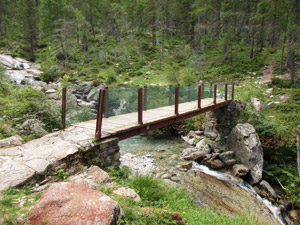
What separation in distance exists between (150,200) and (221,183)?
16.7 ft

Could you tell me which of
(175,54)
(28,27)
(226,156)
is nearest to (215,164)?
(226,156)

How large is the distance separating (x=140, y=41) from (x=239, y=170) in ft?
93.9

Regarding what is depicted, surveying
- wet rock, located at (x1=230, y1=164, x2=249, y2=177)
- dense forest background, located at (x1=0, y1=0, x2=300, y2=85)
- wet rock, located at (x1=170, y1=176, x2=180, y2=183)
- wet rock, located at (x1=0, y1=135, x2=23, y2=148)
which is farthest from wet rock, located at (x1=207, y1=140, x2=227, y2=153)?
wet rock, located at (x1=0, y1=135, x2=23, y2=148)

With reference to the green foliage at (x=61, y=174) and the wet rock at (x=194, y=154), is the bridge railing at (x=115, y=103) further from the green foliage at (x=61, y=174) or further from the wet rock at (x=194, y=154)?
the wet rock at (x=194, y=154)

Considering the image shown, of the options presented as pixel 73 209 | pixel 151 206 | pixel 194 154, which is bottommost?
pixel 194 154

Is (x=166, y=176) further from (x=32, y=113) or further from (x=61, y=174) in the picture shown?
(x=32, y=113)

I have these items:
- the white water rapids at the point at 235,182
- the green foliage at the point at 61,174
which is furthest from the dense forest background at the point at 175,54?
the green foliage at the point at 61,174

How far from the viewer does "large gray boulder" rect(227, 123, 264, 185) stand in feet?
28.3

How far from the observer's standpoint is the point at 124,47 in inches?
1126

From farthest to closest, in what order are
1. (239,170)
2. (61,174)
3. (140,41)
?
(140,41) → (239,170) → (61,174)

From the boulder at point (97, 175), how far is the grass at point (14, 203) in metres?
1.09

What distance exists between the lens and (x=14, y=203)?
2.79 m

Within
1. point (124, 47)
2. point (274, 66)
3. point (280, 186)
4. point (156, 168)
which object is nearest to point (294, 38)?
point (274, 66)

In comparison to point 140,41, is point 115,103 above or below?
below
